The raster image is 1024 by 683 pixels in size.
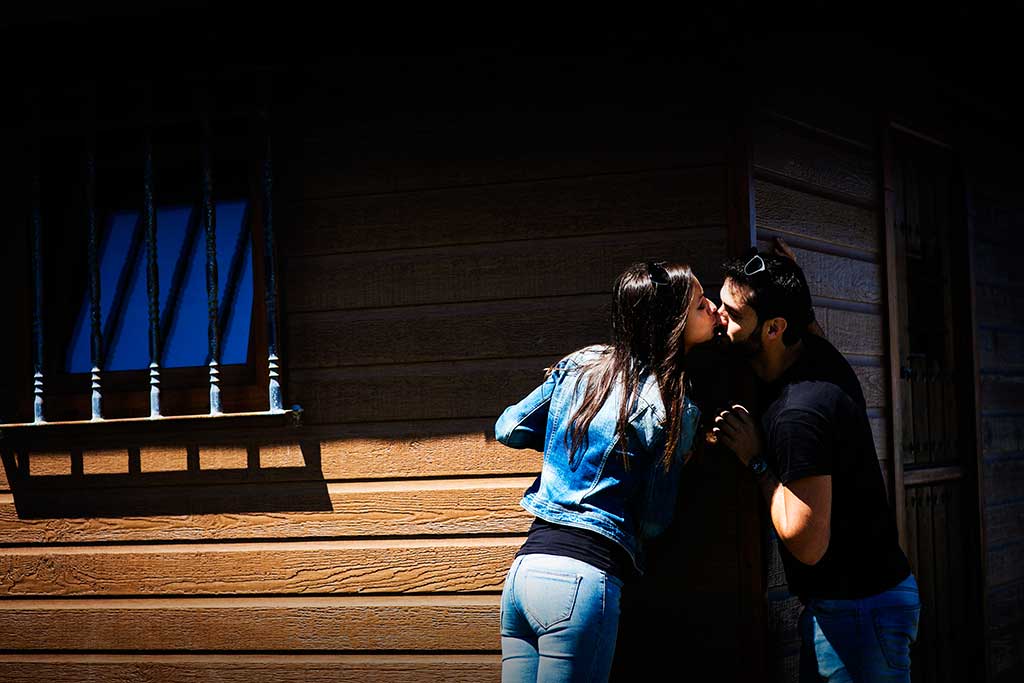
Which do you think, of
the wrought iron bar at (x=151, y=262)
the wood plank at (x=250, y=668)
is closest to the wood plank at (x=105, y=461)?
the wrought iron bar at (x=151, y=262)

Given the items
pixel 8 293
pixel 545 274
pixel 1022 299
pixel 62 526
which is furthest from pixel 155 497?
pixel 1022 299

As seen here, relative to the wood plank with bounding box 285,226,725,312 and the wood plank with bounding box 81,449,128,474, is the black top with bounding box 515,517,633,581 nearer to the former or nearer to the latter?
the wood plank with bounding box 285,226,725,312

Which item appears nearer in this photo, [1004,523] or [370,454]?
[370,454]

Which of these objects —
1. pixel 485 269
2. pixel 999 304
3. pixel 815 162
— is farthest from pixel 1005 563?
pixel 485 269

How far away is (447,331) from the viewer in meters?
3.43

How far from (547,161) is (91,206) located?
1546 mm

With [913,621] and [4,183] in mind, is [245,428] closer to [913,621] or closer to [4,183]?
[4,183]

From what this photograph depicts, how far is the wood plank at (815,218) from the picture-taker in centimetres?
332

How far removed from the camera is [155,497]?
3648 millimetres

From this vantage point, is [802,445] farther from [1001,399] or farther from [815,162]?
[1001,399]

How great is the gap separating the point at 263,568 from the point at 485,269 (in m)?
1.22

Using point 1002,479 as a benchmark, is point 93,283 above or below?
above

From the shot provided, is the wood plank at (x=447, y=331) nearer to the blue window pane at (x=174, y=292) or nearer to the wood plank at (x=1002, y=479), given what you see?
the blue window pane at (x=174, y=292)

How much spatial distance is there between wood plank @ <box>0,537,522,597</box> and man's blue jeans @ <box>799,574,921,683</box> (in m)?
0.99
